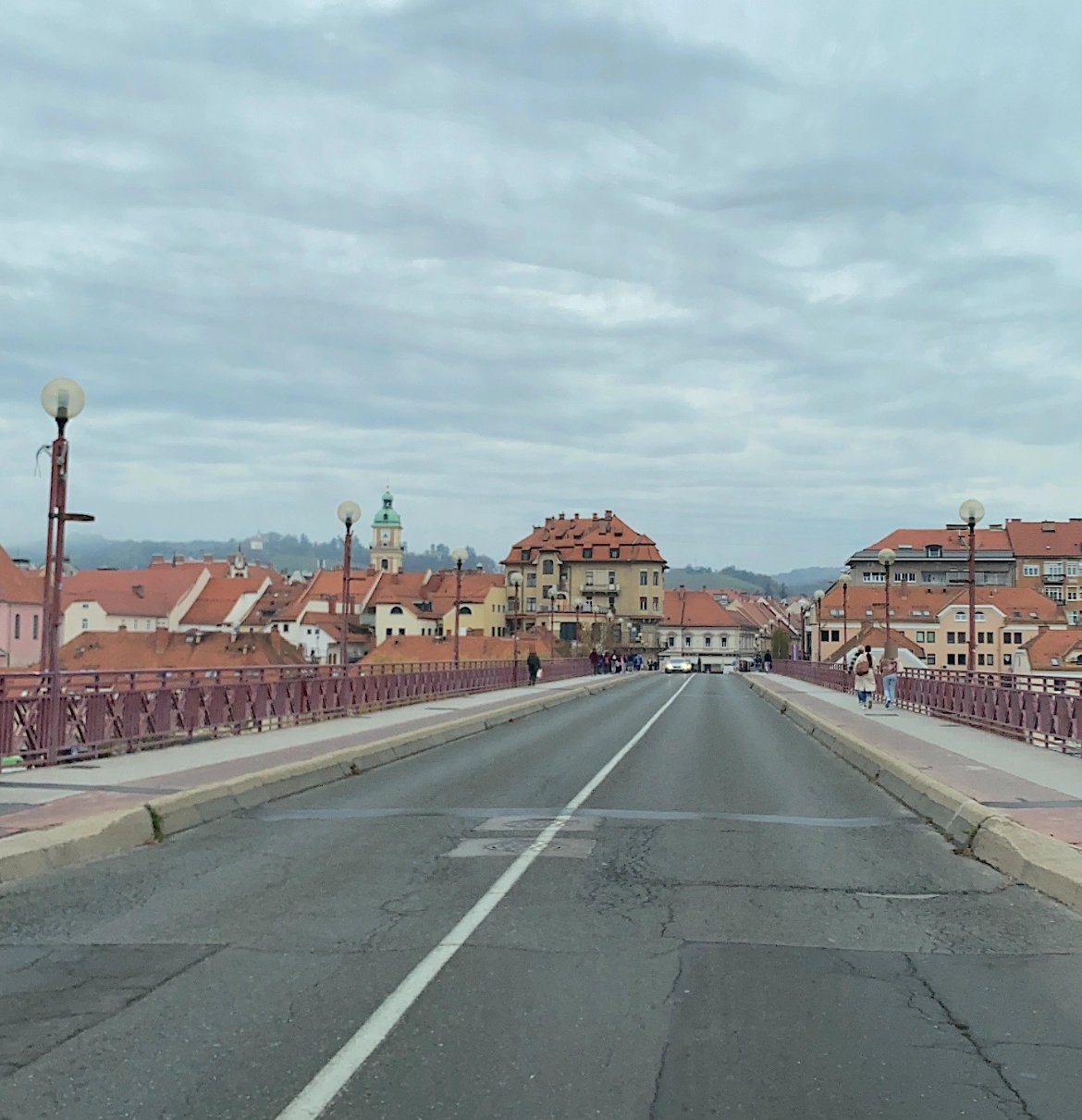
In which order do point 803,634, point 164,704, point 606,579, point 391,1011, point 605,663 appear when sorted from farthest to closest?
point 606,579
point 803,634
point 605,663
point 164,704
point 391,1011

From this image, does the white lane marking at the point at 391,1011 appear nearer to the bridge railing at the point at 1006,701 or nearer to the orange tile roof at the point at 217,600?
the bridge railing at the point at 1006,701

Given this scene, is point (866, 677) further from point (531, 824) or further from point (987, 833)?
point (987, 833)

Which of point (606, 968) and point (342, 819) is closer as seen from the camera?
point (606, 968)

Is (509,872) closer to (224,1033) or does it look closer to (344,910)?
(344,910)

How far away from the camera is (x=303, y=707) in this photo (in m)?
24.6

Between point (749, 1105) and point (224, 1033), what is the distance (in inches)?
89.6

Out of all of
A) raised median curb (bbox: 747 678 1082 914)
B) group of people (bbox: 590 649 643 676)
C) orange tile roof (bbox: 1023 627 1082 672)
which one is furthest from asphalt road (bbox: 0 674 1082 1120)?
orange tile roof (bbox: 1023 627 1082 672)

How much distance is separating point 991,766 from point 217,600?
14494 cm

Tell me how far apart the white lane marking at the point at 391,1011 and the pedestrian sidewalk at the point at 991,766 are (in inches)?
184

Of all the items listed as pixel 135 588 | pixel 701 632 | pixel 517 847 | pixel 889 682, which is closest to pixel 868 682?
pixel 889 682

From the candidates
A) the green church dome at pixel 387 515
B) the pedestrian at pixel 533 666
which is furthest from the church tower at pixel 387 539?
the pedestrian at pixel 533 666

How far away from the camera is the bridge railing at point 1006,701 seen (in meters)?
19.3

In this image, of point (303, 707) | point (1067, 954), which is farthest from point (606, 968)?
point (303, 707)

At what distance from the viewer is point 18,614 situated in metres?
92.1
